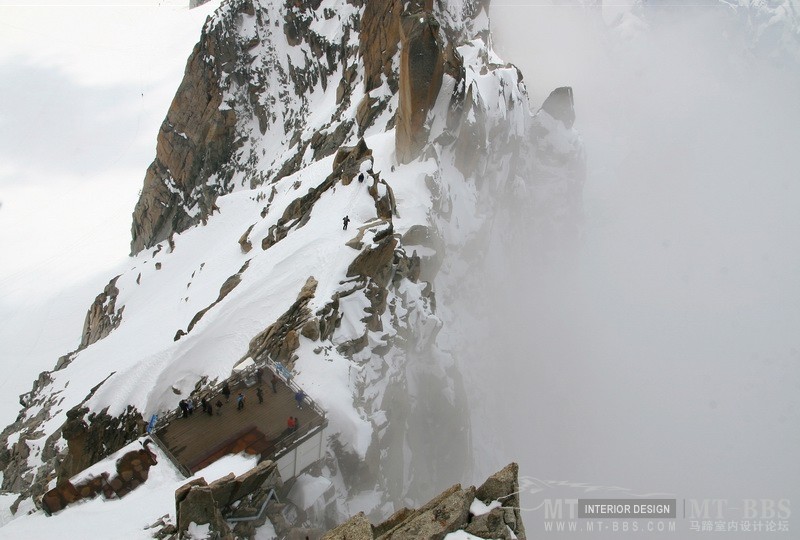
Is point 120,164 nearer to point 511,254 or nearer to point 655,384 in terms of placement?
point 511,254

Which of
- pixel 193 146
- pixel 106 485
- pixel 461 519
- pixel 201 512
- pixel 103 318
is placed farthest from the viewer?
pixel 193 146

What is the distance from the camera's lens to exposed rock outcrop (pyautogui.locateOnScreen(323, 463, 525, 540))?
9664 mm

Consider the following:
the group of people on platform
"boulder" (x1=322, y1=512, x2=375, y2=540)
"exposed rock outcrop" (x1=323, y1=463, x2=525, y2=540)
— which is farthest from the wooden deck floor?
"exposed rock outcrop" (x1=323, y1=463, x2=525, y2=540)

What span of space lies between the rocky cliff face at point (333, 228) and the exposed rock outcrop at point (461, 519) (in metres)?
0.39

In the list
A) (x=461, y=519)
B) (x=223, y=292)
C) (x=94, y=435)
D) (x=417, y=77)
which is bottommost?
(x=94, y=435)

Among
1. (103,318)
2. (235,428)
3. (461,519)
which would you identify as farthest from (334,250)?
(103,318)

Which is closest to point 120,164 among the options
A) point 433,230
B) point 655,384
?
point 433,230

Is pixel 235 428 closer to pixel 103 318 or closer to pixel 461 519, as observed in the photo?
pixel 461 519

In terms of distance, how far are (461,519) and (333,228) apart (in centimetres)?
1619

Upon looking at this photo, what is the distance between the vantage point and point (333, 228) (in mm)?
24156

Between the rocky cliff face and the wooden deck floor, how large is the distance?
1269 mm

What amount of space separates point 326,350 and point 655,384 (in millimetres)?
38511

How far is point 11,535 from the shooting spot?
1338 centimetres

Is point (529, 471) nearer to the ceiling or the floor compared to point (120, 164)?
nearer to the floor
